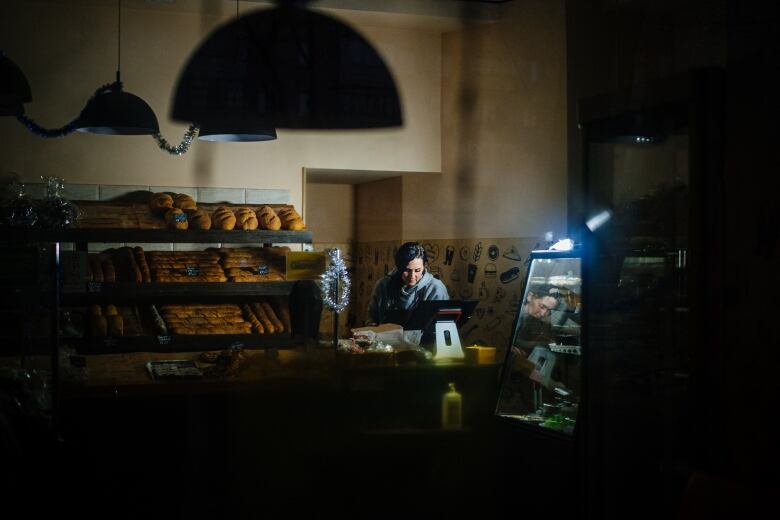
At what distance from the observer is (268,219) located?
4.98 metres

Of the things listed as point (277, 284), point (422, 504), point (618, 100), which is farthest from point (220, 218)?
point (618, 100)

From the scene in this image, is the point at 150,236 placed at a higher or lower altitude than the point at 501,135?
lower

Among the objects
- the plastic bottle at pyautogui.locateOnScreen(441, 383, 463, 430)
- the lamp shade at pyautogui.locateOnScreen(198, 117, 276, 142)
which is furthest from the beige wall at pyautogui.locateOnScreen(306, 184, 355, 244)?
the plastic bottle at pyautogui.locateOnScreen(441, 383, 463, 430)

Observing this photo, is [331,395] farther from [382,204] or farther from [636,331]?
[382,204]

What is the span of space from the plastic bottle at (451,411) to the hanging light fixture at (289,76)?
7.93 feet

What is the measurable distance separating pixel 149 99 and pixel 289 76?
39.2 inches

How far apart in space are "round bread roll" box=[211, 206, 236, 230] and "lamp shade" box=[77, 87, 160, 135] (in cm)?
107

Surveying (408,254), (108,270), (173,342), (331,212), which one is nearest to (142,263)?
(108,270)

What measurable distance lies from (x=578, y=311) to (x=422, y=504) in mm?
1152

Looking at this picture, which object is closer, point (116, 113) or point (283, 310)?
point (116, 113)

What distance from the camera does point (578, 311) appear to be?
3645 mm

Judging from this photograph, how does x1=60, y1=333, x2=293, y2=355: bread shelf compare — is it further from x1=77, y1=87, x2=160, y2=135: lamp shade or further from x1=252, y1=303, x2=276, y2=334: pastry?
x1=77, y1=87, x2=160, y2=135: lamp shade

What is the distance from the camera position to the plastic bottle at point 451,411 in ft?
12.4

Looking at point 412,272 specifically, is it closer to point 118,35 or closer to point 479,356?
point 479,356
